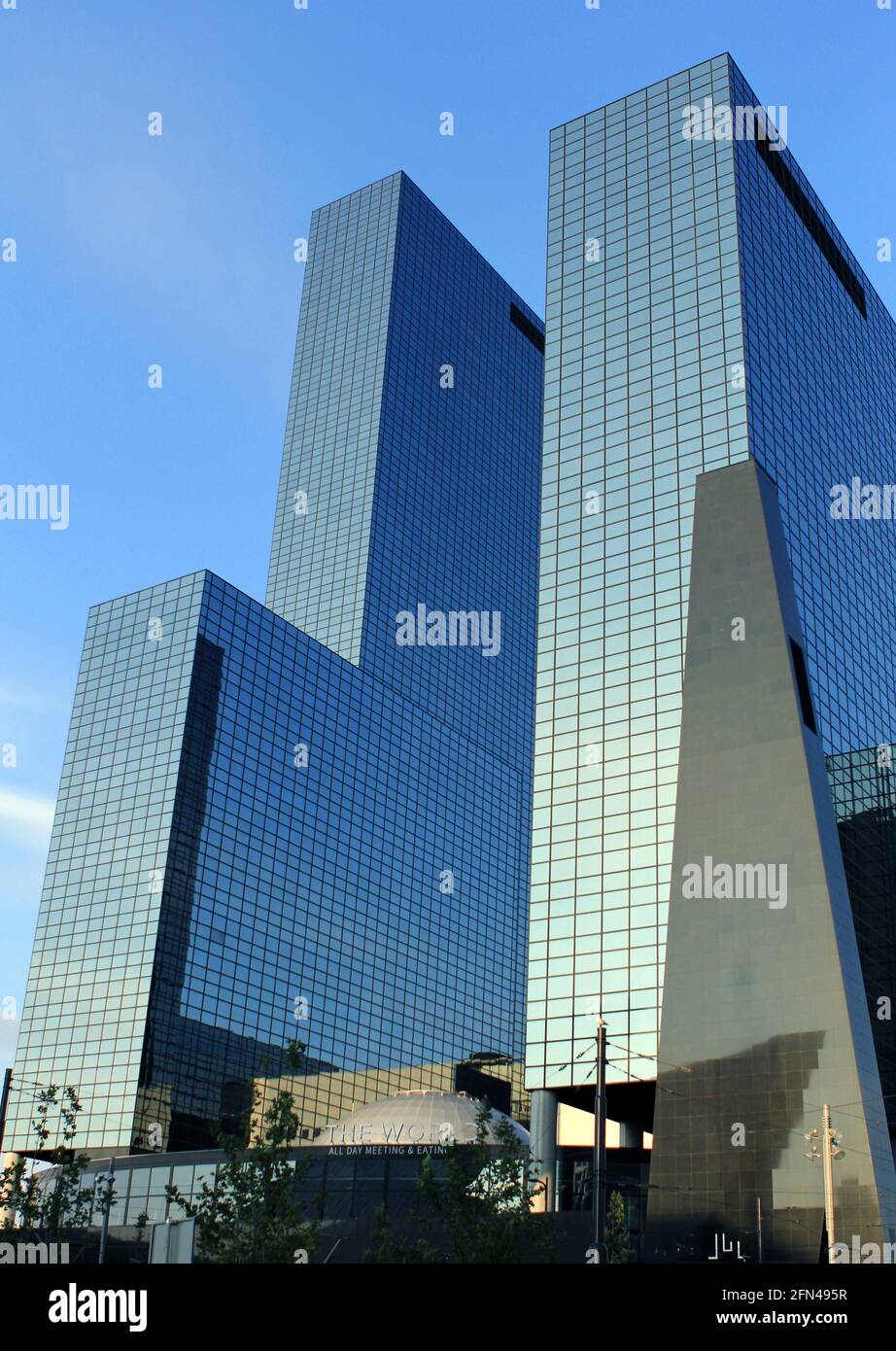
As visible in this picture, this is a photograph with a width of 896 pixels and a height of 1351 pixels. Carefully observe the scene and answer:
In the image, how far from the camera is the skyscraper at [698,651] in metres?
72.4

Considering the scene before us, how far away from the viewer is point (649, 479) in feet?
327

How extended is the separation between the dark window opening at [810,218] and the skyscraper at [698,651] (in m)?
0.49

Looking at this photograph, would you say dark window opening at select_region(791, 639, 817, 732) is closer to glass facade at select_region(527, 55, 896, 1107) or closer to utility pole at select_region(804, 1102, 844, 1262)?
glass facade at select_region(527, 55, 896, 1107)

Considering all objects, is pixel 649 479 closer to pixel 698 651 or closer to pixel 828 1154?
pixel 698 651

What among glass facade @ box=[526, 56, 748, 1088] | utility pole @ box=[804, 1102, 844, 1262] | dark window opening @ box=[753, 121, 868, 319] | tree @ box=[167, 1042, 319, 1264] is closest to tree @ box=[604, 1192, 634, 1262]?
glass facade @ box=[526, 56, 748, 1088]

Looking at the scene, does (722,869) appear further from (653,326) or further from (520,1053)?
(520,1053)

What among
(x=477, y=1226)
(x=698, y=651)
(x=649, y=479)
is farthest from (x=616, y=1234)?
(x=649, y=479)

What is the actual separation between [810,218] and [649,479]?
40477mm

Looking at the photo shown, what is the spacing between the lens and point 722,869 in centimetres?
7925

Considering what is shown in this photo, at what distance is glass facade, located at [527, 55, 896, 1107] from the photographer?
88625mm
